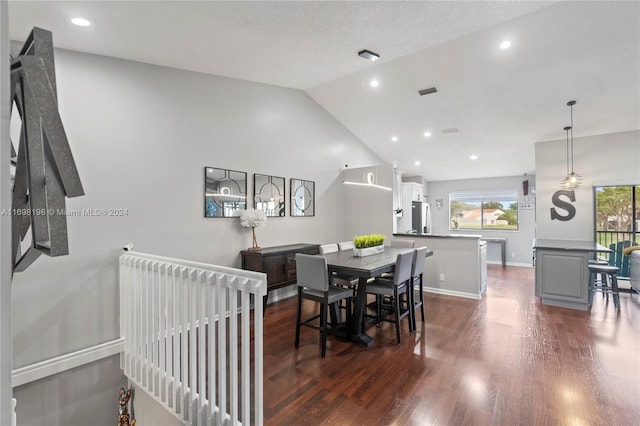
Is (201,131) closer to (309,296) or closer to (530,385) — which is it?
(309,296)

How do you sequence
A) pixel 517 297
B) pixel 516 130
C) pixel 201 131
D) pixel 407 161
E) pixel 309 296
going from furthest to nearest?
pixel 407 161 → pixel 516 130 → pixel 517 297 → pixel 201 131 → pixel 309 296

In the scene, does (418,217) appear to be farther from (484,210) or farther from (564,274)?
(564,274)

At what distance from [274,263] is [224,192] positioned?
118cm

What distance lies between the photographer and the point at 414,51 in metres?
3.67

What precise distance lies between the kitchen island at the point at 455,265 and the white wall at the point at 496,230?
10.5 ft

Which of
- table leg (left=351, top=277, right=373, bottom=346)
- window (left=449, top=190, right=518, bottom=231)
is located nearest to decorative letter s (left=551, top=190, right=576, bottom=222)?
window (left=449, top=190, right=518, bottom=231)

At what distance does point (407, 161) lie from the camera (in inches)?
299

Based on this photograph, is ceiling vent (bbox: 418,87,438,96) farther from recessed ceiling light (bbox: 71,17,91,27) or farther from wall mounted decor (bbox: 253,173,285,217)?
recessed ceiling light (bbox: 71,17,91,27)

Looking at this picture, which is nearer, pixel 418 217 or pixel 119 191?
pixel 119 191

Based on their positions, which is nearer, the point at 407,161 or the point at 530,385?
the point at 530,385

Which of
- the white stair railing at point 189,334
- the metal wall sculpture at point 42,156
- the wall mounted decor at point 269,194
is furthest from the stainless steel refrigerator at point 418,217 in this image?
the metal wall sculpture at point 42,156

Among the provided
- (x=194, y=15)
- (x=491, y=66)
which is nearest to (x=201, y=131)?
(x=194, y=15)

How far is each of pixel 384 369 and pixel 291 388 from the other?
86cm

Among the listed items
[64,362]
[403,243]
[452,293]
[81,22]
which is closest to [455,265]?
[452,293]
